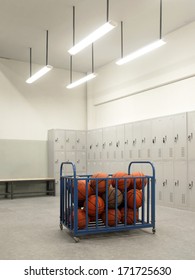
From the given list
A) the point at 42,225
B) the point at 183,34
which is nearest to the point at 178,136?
the point at 183,34

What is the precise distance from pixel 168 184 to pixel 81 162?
3.60 metres

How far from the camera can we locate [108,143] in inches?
340

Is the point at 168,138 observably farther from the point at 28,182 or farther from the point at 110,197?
the point at 28,182

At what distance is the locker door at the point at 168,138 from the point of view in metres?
6.53

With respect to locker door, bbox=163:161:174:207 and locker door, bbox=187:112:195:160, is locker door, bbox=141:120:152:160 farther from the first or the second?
locker door, bbox=187:112:195:160

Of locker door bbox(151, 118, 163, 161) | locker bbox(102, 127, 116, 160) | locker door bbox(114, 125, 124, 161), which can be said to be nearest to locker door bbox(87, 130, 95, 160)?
locker bbox(102, 127, 116, 160)

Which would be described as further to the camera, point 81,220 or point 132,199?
point 132,199

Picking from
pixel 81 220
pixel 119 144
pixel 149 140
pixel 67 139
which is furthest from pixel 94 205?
pixel 67 139

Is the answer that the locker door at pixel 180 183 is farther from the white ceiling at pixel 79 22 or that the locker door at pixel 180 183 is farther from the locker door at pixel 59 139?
the locker door at pixel 59 139

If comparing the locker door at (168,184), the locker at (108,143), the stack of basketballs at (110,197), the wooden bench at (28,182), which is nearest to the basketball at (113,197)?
the stack of basketballs at (110,197)

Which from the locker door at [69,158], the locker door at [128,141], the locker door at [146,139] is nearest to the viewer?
the locker door at [146,139]

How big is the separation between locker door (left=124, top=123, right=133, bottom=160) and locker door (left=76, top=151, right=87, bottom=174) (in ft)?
6.68

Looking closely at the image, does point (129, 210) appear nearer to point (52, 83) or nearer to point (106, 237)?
point (106, 237)

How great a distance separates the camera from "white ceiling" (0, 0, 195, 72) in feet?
19.0
